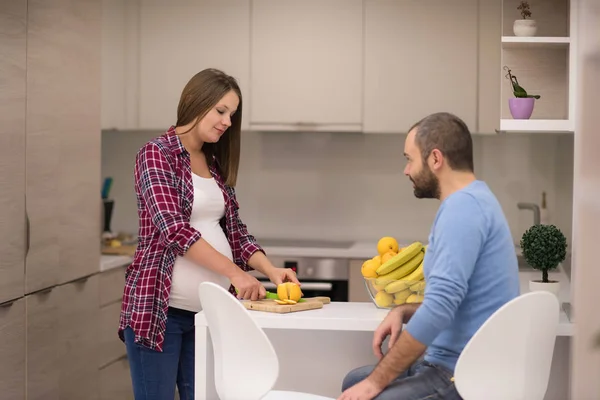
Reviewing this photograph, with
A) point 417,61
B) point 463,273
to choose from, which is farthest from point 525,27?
point 417,61

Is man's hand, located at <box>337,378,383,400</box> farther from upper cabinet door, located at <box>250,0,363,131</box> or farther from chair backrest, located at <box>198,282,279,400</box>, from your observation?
upper cabinet door, located at <box>250,0,363,131</box>

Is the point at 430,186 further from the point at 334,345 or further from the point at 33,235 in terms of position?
the point at 33,235

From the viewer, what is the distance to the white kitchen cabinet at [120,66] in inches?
182

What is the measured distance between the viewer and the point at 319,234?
16.5ft

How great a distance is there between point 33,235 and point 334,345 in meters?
1.35

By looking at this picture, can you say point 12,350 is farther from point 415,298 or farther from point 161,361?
point 415,298

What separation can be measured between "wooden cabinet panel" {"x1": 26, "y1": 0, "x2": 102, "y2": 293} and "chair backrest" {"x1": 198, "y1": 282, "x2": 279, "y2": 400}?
1.38m

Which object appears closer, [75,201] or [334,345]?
[334,345]

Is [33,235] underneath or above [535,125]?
underneath

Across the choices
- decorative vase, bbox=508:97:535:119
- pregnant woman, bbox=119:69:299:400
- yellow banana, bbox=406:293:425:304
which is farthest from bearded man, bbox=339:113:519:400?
decorative vase, bbox=508:97:535:119

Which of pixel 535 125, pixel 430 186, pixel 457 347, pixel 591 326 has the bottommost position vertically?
pixel 457 347

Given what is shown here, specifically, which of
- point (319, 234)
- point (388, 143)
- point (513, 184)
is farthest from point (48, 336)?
point (513, 184)

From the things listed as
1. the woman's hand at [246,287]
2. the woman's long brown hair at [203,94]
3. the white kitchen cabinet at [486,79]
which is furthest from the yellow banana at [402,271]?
the white kitchen cabinet at [486,79]

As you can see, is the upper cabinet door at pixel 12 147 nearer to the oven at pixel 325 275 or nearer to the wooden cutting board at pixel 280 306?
the wooden cutting board at pixel 280 306
